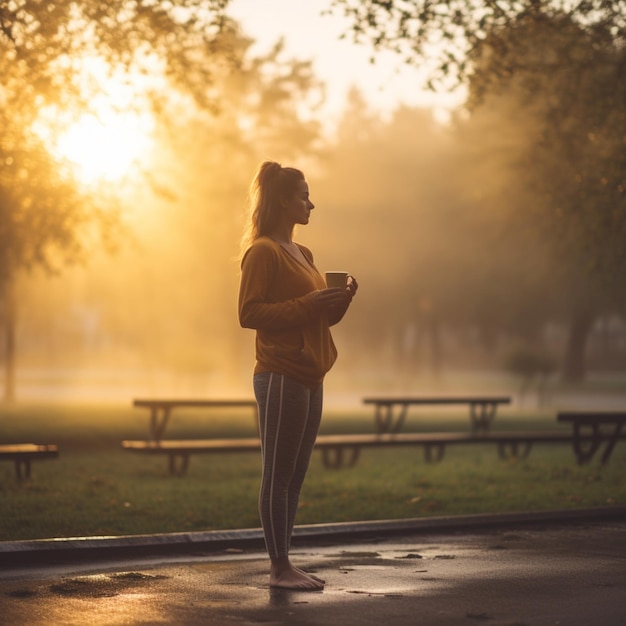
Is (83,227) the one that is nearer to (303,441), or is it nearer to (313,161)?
(303,441)

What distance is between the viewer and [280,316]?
22.2 ft

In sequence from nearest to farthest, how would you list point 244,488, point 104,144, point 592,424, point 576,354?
1. point 244,488
2. point 592,424
3. point 104,144
4. point 576,354

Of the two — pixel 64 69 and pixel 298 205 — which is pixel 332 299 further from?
pixel 64 69

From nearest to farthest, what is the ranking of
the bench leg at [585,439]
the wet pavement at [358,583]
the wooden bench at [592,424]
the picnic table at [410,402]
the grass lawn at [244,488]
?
the wet pavement at [358,583]
the grass lawn at [244,488]
the wooden bench at [592,424]
the bench leg at [585,439]
the picnic table at [410,402]

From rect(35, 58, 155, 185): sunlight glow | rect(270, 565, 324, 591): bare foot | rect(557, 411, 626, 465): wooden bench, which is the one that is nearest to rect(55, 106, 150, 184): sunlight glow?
rect(35, 58, 155, 185): sunlight glow

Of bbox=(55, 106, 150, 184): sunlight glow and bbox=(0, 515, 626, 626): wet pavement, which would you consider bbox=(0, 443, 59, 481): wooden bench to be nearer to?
bbox=(0, 515, 626, 626): wet pavement

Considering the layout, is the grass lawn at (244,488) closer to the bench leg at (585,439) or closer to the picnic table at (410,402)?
the bench leg at (585,439)

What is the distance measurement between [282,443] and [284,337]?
1.78ft

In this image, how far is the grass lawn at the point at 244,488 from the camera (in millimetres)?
10859

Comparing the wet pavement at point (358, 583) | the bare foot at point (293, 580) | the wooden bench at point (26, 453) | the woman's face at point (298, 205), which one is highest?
the woman's face at point (298, 205)

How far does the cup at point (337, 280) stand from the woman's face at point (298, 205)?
0.37 metres

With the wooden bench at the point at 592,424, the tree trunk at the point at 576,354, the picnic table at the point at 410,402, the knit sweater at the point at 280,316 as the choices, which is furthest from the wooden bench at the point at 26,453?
the tree trunk at the point at 576,354

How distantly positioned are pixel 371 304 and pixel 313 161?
12.3m

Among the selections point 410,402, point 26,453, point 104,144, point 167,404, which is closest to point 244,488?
point 26,453
